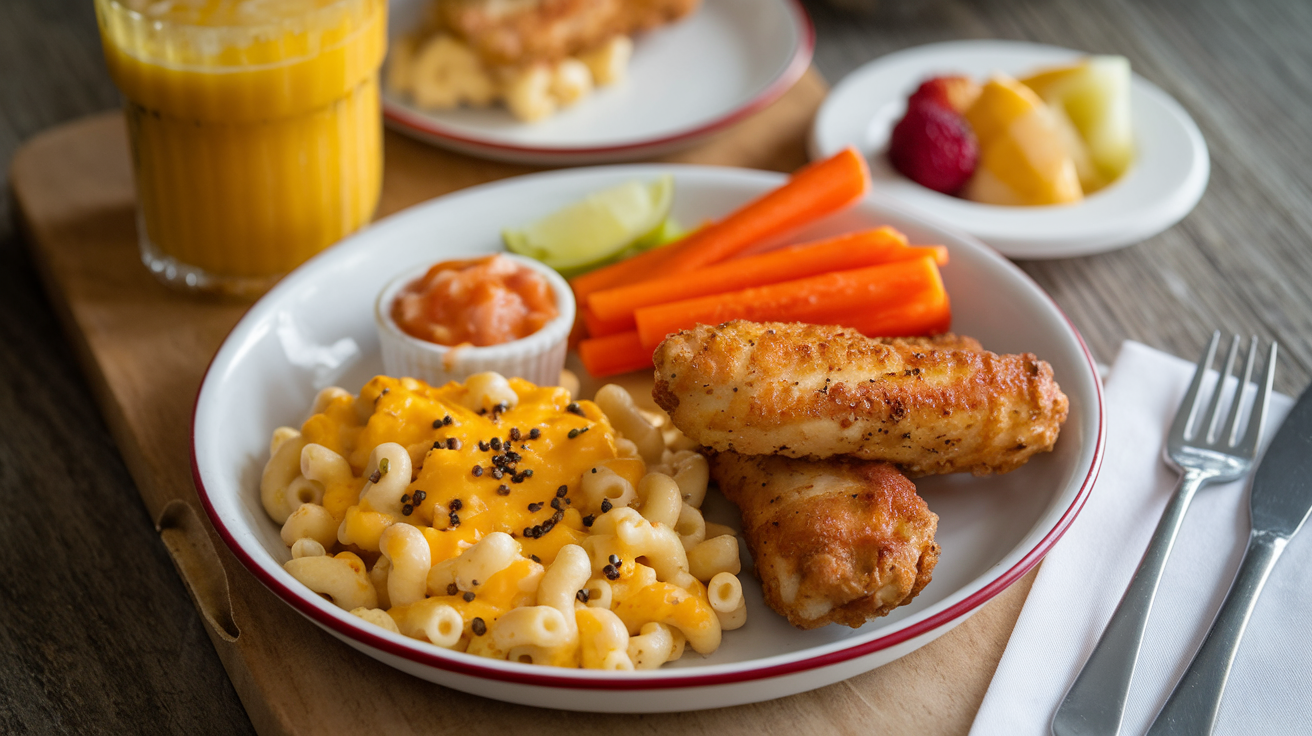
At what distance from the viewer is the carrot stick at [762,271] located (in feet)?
8.46

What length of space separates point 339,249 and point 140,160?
1.68 ft

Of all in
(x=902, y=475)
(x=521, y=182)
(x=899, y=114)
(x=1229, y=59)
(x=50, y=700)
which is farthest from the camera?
(x=1229, y=59)

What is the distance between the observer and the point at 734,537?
2049 millimetres

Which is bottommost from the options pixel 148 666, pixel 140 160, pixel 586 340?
pixel 148 666

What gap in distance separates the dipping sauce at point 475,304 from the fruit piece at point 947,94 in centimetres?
137

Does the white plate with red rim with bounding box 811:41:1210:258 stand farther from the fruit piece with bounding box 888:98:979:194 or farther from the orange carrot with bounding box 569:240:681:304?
the orange carrot with bounding box 569:240:681:304

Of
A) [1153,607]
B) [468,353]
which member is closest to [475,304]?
[468,353]

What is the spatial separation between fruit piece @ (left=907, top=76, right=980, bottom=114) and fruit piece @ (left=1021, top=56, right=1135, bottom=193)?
247 mm

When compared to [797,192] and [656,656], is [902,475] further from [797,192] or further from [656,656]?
[797,192]

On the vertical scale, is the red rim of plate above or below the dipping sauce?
above

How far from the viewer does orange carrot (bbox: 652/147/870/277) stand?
2.70m

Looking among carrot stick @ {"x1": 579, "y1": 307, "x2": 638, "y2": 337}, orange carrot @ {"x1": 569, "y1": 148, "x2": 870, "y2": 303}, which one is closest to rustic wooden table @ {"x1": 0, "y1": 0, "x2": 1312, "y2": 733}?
orange carrot @ {"x1": 569, "y1": 148, "x2": 870, "y2": 303}

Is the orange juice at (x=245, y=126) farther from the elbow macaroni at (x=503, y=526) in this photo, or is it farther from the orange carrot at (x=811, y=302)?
the orange carrot at (x=811, y=302)

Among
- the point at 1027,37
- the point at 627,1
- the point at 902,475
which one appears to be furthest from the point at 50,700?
the point at 1027,37
